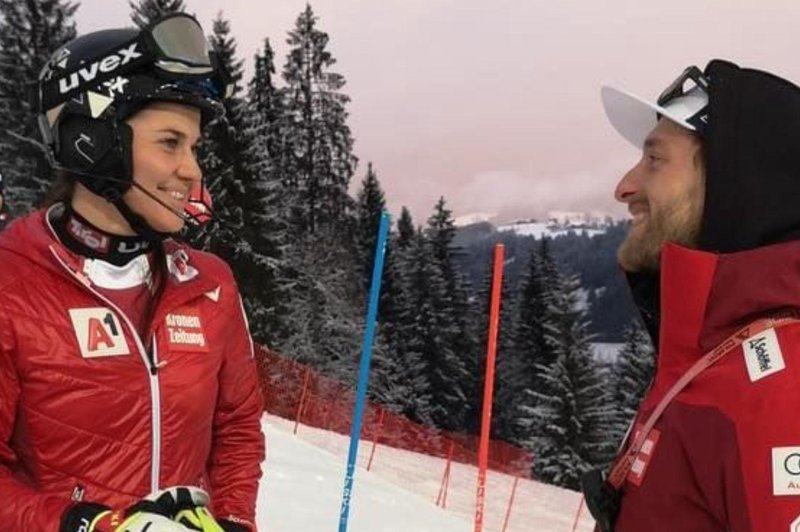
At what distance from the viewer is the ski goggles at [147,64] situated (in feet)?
7.24

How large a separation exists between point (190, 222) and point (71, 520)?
2.88 ft

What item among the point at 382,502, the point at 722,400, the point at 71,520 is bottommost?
the point at 382,502

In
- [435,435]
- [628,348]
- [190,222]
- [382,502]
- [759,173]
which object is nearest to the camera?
[759,173]

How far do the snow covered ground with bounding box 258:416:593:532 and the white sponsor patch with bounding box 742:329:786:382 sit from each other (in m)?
8.87

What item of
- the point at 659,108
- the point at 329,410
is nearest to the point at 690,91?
the point at 659,108

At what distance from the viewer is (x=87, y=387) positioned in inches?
82.4

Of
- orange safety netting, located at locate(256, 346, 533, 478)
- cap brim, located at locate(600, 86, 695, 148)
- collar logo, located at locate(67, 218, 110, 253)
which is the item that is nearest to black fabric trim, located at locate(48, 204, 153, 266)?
collar logo, located at locate(67, 218, 110, 253)

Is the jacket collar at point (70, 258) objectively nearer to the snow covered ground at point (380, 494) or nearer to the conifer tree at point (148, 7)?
the snow covered ground at point (380, 494)

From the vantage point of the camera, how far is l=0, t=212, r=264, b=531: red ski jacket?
2.03m

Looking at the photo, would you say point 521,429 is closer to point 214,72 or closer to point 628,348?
point 628,348

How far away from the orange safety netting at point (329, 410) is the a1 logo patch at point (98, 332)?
1697cm

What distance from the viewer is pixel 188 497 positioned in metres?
1.93

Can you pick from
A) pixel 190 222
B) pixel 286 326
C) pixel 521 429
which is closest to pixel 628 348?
pixel 521 429

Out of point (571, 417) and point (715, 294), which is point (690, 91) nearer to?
point (715, 294)
